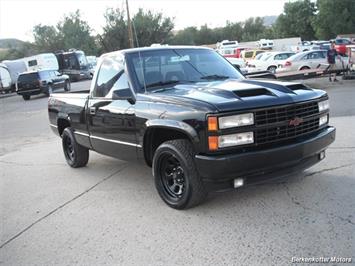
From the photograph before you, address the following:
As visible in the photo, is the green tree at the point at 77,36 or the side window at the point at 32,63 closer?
the side window at the point at 32,63

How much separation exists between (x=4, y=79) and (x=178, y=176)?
32524mm

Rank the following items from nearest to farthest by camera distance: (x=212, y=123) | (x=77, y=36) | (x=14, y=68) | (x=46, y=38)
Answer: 1. (x=212, y=123)
2. (x=14, y=68)
3. (x=77, y=36)
4. (x=46, y=38)

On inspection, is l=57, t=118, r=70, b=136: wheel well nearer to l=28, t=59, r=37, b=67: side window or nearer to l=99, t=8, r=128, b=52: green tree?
l=28, t=59, r=37, b=67: side window

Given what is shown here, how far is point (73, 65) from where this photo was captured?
4216 centimetres

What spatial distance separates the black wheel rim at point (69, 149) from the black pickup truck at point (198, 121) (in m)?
1.02

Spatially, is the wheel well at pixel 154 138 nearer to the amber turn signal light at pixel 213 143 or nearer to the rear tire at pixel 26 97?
the amber turn signal light at pixel 213 143

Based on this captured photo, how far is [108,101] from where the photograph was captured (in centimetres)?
557

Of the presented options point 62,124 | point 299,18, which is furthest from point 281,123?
point 299,18

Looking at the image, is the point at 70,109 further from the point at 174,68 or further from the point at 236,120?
the point at 236,120

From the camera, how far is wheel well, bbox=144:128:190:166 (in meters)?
4.80

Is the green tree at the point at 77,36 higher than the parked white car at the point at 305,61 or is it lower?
higher

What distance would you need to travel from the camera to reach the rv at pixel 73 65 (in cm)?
4138

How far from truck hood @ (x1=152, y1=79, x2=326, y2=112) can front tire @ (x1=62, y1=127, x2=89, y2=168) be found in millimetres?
2523

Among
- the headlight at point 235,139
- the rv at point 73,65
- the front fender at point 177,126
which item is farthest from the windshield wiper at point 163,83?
the rv at point 73,65
